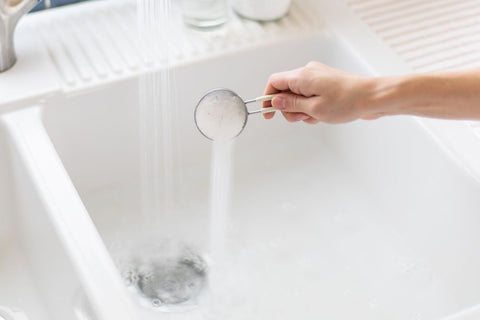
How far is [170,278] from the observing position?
1.12m

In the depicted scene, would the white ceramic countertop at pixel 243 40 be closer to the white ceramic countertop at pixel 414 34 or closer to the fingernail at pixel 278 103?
the white ceramic countertop at pixel 414 34

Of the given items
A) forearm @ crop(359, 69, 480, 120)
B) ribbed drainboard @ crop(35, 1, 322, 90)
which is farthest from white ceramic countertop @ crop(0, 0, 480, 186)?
forearm @ crop(359, 69, 480, 120)

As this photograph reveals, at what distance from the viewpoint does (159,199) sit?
1215mm

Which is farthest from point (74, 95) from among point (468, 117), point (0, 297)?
point (468, 117)

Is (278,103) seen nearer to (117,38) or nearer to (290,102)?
(290,102)

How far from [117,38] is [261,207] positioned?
0.36 meters

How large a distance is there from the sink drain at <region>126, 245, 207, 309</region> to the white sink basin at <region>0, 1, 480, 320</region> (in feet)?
0.05

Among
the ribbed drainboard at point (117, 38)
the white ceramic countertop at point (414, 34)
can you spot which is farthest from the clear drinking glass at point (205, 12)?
the white ceramic countertop at point (414, 34)

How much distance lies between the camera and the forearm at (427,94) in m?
0.87

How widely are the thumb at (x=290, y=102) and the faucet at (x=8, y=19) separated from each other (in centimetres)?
41

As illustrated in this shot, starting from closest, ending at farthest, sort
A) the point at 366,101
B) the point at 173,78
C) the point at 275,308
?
the point at 366,101
the point at 275,308
the point at 173,78

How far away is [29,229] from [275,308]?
14.6 inches

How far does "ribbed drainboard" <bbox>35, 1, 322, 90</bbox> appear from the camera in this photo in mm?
1164

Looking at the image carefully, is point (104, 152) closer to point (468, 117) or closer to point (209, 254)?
point (209, 254)
